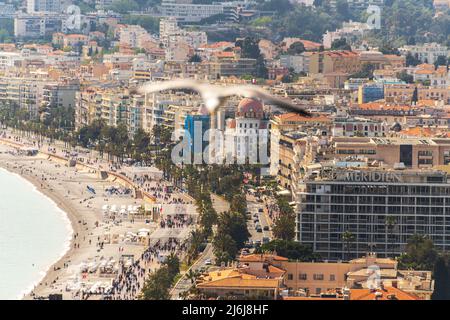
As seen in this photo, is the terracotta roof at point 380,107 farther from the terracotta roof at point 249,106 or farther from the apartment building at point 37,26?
the apartment building at point 37,26

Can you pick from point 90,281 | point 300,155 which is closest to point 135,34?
point 300,155

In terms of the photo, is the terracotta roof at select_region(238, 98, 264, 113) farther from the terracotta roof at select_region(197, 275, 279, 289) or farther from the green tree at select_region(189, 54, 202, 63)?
the green tree at select_region(189, 54, 202, 63)

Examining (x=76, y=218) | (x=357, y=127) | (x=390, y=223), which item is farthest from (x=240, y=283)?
(x=357, y=127)

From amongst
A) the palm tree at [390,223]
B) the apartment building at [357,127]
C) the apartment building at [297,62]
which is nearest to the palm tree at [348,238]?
the palm tree at [390,223]

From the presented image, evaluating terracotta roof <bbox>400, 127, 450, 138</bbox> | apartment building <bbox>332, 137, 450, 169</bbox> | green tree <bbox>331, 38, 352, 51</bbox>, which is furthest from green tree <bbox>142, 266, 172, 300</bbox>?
green tree <bbox>331, 38, 352, 51</bbox>

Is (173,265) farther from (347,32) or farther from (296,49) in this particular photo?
(347,32)
